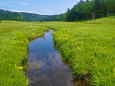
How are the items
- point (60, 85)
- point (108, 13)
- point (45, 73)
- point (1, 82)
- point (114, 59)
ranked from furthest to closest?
point (108, 13) → point (45, 73) → point (114, 59) → point (60, 85) → point (1, 82)

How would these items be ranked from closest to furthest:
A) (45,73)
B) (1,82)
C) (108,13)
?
(1,82), (45,73), (108,13)

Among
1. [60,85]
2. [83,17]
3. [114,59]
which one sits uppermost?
[83,17]

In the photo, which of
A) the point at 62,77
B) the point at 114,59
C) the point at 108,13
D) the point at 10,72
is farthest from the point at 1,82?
the point at 108,13

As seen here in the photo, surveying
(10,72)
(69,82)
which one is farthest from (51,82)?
(10,72)

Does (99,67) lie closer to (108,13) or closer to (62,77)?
(62,77)

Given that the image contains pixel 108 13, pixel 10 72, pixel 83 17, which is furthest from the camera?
pixel 83 17

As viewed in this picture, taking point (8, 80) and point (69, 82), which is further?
point (69, 82)

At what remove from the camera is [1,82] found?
16.1ft

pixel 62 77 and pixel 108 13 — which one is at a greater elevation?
pixel 108 13

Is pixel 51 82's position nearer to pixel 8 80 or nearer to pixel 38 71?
pixel 38 71

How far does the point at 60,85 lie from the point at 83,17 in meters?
95.0

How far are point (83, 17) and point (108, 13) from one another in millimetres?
21863

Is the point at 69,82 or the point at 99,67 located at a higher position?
the point at 99,67

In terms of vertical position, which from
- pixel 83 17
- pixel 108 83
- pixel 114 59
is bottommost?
pixel 108 83
